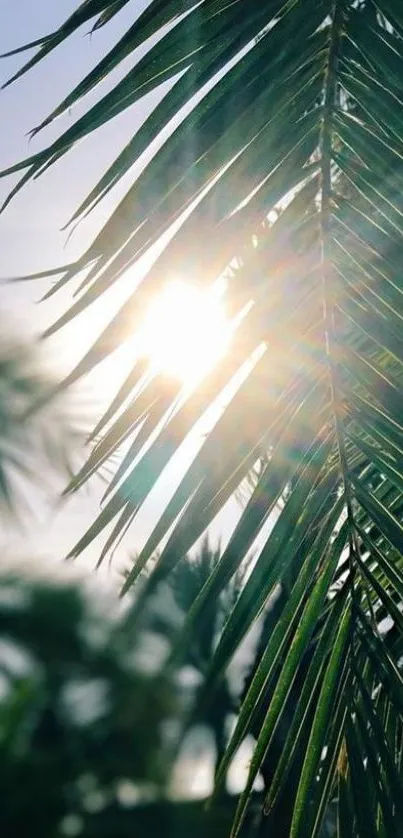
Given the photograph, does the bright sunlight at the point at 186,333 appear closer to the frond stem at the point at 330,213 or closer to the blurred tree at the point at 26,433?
the frond stem at the point at 330,213

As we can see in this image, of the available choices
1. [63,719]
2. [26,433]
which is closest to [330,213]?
[26,433]

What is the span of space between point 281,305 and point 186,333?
7 cm

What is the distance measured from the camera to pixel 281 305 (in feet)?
1.87

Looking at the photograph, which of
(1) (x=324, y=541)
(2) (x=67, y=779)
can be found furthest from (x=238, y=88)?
(2) (x=67, y=779)

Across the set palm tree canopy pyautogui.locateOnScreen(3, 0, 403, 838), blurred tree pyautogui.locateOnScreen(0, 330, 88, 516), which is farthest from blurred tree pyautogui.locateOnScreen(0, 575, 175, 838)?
palm tree canopy pyautogui.locateOnScreen(3, 0, 403, 838)

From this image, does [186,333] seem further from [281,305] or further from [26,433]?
[26,433]

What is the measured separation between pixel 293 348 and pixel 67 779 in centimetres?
478

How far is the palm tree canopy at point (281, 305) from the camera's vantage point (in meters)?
0.51

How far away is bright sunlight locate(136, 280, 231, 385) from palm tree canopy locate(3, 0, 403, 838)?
0.04 feet

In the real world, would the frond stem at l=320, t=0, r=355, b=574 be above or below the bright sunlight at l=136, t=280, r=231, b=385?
above

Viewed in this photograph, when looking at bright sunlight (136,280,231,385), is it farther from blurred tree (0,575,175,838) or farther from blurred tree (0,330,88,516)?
blurred tree (0,575,175,838)

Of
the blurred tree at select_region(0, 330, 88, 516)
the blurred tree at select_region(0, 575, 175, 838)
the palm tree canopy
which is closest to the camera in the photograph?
the palm tree canopy

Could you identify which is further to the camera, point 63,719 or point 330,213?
point 63,719

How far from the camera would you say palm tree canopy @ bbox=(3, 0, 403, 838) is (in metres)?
0.51
